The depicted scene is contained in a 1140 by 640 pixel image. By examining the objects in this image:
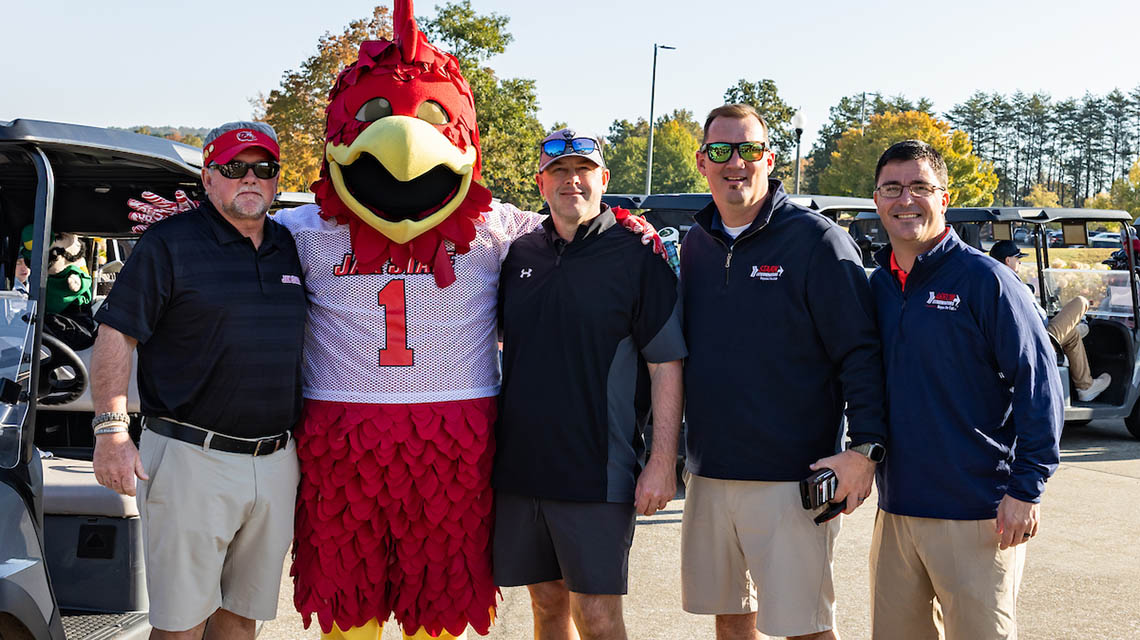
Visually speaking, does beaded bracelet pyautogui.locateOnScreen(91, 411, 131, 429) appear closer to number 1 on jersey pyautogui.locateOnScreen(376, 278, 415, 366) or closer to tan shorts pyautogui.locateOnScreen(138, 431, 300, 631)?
tan shorts pyautogui.locateOnScreen(138, 431, 300, 631)

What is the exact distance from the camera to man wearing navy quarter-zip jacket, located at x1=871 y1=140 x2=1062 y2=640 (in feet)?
8.50

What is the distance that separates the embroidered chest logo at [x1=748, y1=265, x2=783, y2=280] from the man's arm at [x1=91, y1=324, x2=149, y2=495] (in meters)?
1.84

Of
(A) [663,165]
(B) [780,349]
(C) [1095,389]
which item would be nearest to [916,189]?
(B) [780,349]

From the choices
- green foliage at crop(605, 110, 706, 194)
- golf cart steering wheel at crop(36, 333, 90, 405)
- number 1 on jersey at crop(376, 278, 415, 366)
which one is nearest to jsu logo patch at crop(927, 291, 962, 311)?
number 1 on jersey at crop(376, 278, 415, 366)

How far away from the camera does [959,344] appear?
2680 mm

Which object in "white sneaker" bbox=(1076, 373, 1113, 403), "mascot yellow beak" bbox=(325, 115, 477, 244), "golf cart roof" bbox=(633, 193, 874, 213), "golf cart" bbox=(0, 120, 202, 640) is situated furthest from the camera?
"white sneaker" bbox=(1076, 373, 1113, 403)

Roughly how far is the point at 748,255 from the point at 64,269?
436cm

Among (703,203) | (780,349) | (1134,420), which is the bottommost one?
(1134,420)

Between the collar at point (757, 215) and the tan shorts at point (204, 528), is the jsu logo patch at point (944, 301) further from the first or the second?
the tan shorts at point (204, 528)

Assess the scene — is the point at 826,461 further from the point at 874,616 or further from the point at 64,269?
the point at 64,269

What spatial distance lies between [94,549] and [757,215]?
2.46 metres

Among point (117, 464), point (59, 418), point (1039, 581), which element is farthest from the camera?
point (1039, 581)

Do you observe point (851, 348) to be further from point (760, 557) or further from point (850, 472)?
point (760, 557)

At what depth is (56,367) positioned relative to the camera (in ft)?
11.8
